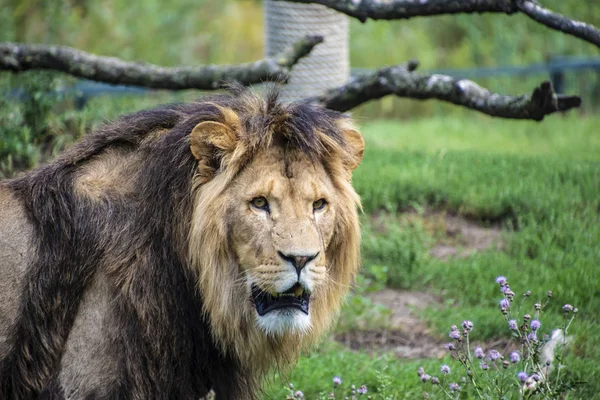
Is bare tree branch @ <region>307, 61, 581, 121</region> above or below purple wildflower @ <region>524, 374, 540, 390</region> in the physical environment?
above

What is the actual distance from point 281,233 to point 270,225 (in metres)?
0.06

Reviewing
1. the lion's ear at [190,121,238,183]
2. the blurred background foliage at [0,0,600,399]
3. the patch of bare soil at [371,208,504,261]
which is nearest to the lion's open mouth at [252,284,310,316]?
the lion's ear at [190,121,238,183]

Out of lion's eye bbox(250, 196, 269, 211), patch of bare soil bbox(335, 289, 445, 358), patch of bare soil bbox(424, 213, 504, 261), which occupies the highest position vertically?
lion's eye bbox(250, 196, 269, 211)

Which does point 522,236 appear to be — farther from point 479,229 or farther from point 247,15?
point 247,15

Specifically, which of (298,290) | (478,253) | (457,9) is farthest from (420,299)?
(298,290)

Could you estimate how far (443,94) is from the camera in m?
5.09

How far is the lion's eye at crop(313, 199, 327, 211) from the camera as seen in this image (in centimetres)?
324

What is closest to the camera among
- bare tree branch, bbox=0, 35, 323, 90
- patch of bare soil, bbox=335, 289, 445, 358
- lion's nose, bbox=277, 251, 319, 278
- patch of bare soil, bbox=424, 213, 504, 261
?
lion's nose, bbox=277, 251, 319, 278

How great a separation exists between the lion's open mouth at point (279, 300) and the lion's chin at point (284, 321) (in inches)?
Answer: 0.6

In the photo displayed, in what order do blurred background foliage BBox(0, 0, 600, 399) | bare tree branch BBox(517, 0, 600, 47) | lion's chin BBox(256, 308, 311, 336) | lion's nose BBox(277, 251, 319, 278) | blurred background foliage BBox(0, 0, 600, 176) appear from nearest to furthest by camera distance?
1. lion's nose BBox(277, 251, 319, 278)
2. lion's chin BBox(256, 308, 311, 336)
3. bare tree branch BBox(517, 0, 600, 47)
4. blurred background foliage BBox(0, 0, 600, 399)
5. blurred background foliage BBox(0, 0, 600, 176)

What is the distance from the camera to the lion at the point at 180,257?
3.21 meters

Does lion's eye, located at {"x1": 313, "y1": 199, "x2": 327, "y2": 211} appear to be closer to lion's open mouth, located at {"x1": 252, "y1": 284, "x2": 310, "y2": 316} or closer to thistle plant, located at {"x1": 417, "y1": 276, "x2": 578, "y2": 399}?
lion's open mouth, located at {"x1": 252, "y1": 284, "x2": 310, "y2": 316}

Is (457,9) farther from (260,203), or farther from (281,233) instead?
(281,233)

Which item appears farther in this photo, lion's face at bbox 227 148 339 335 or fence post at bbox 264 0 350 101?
fence post at bbox 264 0 350 101
